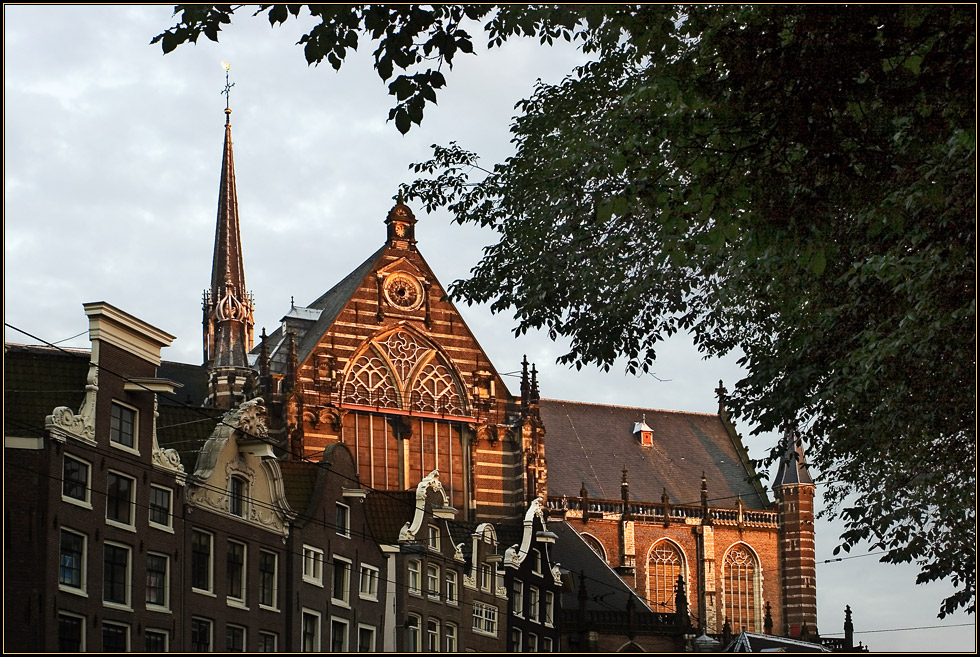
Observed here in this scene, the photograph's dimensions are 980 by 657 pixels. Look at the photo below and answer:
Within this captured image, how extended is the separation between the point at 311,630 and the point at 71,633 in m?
9.28

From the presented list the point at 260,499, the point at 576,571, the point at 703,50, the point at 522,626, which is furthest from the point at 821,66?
the point at 576,571

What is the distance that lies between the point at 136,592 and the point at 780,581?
1773 inches

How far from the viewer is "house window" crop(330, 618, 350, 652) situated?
38.5 metres

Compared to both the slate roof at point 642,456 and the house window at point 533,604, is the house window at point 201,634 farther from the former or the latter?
the slate roof at point 642,456

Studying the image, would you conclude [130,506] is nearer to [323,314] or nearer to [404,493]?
[404,493]

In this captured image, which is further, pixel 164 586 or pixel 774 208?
pixel 164 586

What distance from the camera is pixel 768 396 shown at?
24547mm

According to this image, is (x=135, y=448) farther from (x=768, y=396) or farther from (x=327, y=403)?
(x=327, y=403)

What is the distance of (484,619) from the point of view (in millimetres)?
47500

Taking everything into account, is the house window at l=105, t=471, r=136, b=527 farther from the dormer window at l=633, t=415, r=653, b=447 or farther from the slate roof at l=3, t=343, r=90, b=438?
the dormer window at l=633, t=415, r=653, b=447

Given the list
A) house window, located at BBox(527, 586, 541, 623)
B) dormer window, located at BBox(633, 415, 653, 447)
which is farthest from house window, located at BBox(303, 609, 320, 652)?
dormer window, located at BBox(633, 415, 653, 447)

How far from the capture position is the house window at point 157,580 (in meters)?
32.2

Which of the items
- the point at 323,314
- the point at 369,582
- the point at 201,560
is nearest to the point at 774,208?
the point at 201,560

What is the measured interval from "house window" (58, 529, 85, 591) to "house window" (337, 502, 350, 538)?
35.6 feet
